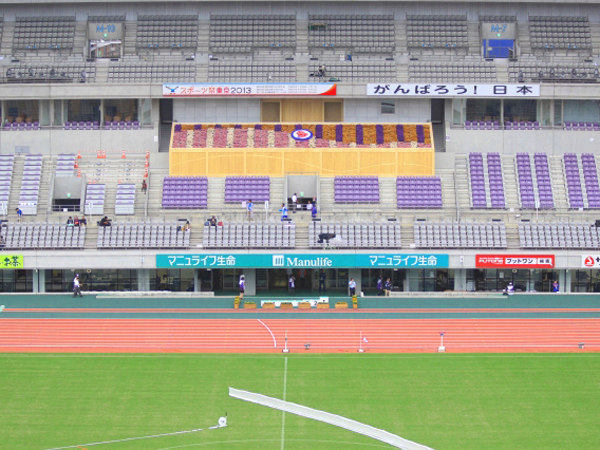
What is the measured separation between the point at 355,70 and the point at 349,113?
105 inches

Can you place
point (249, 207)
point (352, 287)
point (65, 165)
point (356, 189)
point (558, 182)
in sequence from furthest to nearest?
point (65, 165) → point (558, 182) → point (356, 189) → point (249, 207) → point (352, 287)

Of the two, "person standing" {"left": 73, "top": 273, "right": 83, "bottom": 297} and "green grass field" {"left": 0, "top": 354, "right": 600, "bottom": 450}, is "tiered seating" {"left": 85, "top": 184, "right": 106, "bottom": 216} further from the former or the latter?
"green grass field" {"left": 0, "top": 354, "right": 600, "bottom": 450}

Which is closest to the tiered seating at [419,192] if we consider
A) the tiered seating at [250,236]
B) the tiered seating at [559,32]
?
the tiered seating at [250,236]

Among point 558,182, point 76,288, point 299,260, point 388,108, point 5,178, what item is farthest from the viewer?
point 388,108

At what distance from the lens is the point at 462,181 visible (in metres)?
51.8

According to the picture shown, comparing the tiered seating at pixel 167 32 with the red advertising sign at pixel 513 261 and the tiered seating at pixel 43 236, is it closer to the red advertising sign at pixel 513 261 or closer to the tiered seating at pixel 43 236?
the tiered seating at pixel 43 236

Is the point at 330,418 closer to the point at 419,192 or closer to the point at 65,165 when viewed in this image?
the point at 419,192

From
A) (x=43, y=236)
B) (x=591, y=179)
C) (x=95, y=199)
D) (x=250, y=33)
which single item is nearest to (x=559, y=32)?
(x=591, y=179)

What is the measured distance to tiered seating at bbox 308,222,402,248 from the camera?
153ft

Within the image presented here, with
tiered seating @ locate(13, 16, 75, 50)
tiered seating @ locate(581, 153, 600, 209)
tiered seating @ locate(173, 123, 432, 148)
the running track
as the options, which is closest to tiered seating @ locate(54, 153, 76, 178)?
tiered seating @ locate(173, 123, 432, 148)

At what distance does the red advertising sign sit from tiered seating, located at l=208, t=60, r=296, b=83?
16639mm

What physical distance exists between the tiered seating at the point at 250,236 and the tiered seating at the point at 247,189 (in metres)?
3.13

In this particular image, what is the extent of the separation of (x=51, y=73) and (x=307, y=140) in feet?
52.9

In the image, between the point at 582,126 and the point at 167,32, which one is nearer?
the point at 582,126
